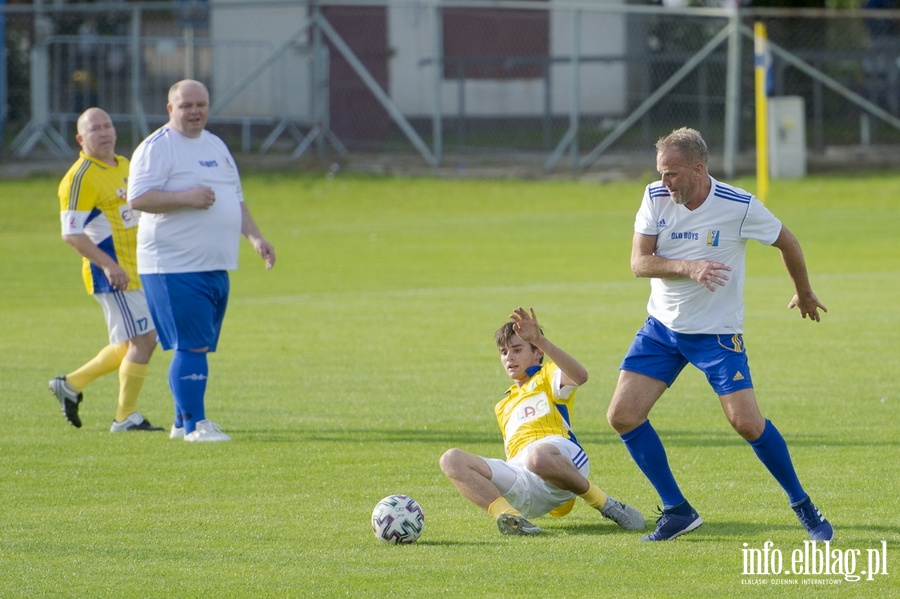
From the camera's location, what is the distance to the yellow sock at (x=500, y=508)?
21.6 ft

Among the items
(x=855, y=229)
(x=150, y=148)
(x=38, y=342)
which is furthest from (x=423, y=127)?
(x=150, y=148)

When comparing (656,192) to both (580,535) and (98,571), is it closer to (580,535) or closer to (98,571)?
(580,535)

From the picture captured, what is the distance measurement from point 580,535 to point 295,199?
22304 mm

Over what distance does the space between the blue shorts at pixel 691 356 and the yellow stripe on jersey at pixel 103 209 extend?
14.9ft

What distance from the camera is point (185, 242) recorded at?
8961 mm

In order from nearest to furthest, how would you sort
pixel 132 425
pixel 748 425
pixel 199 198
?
pixel 748 425 < pixel 199 198 < pixel 132 425

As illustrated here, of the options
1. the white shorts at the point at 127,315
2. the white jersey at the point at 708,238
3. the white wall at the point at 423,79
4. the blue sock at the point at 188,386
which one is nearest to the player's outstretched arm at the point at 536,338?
the white jersey at the point at 708,238

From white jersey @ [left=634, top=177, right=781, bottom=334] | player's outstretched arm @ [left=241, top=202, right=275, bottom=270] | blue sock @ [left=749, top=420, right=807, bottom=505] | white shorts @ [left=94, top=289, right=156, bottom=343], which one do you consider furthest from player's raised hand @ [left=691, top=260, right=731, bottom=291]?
white shorts @ [left=94, top=289, right=156, bottom=343]

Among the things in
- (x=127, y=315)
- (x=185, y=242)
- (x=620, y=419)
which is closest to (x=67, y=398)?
(x=127, y=315)

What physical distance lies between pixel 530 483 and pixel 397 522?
2.42ft

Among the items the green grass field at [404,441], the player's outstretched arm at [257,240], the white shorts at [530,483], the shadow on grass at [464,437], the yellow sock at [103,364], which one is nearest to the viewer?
the green grass field at [404,441]

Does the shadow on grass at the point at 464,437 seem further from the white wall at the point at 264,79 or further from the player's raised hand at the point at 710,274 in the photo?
the white wall at the point at 264,79

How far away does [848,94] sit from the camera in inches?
1207

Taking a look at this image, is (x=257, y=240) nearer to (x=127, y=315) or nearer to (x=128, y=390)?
(x=127, y=315)
